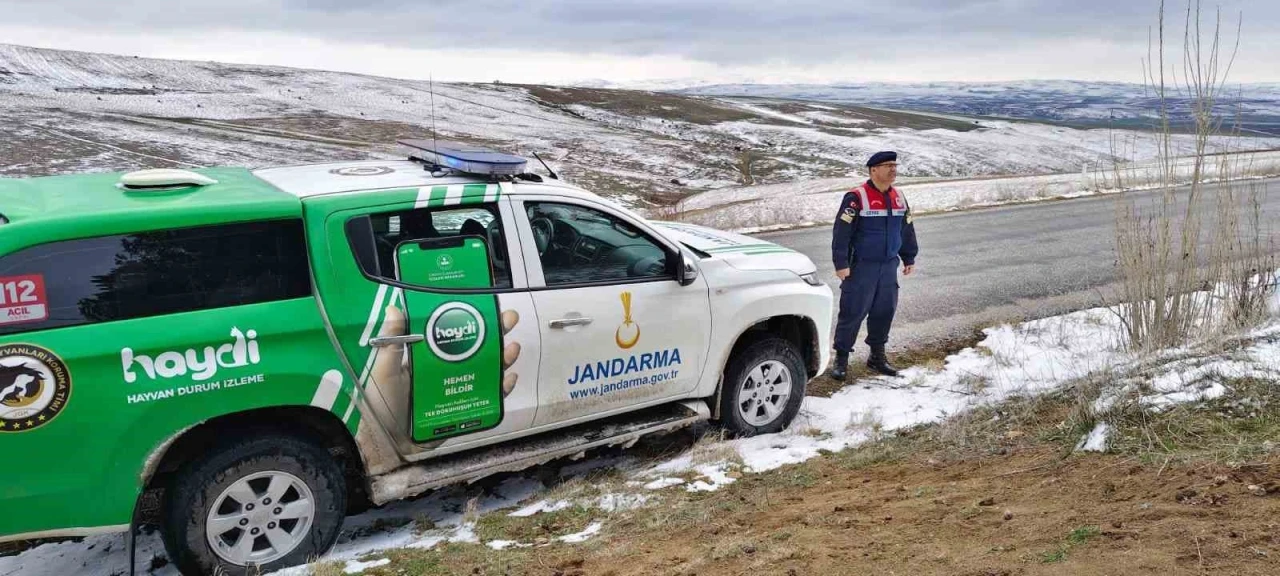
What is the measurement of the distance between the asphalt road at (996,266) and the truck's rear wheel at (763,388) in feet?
7.42

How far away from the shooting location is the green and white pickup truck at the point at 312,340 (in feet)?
11.6

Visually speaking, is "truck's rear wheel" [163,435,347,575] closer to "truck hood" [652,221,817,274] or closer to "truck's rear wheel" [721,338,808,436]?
"truck hood" [652,221,817,274]

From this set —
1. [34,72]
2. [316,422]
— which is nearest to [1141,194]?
[316,422]

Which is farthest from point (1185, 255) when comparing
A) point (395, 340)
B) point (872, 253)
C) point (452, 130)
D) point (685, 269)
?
point (452, 130)

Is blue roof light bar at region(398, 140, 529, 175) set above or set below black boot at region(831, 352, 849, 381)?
above

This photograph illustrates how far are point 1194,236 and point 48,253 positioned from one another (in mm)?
7011

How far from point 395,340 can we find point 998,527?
2683 millimetres

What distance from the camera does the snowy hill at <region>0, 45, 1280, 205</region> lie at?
109 ft

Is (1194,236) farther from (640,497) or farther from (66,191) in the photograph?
(66,191)

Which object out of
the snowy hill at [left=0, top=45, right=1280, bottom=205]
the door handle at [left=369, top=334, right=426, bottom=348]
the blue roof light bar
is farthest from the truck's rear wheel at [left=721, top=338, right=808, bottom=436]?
the snowy hill at [left=0, top=45, right=1280, bottom=205]

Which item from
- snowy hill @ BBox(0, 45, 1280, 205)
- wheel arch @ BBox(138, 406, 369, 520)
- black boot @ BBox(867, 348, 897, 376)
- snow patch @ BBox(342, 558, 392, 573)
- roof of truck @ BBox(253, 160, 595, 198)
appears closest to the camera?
wheel arch @ BBox(138, 406, 369, 520)

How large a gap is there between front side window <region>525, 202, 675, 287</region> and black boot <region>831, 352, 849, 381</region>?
255 centimetres

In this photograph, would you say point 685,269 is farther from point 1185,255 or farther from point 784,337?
point 1185,255

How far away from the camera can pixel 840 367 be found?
715 centimetres
